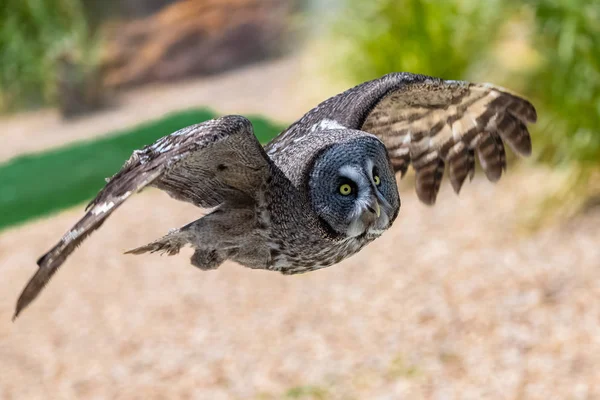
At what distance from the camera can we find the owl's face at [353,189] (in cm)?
103

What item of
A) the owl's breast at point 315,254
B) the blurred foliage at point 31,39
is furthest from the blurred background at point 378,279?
the blurred foliage at point 31,39

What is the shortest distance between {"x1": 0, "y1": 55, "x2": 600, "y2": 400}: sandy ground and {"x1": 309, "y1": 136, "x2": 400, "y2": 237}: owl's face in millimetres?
1894

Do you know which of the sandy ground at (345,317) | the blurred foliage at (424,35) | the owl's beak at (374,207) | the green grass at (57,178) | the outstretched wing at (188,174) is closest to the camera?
the outstretched wing at (188,174)

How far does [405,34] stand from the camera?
4.38 meters

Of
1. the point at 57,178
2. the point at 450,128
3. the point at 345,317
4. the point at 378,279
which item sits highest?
the point at 57,178

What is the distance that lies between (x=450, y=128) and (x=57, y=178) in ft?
7.59

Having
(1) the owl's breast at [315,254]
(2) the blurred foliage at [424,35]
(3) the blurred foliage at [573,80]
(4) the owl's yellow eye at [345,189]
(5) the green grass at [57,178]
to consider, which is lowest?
(1) the owl's breast at [315,254]

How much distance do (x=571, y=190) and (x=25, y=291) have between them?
317cm

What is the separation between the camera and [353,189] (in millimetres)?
1059

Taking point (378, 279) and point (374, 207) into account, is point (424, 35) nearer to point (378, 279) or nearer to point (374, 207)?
point (378, 279)

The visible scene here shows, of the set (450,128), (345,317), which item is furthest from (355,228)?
(345,317)

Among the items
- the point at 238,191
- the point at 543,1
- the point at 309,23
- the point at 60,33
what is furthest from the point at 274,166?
the point at 60,33

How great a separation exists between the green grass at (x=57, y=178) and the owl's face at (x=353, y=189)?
203 cm

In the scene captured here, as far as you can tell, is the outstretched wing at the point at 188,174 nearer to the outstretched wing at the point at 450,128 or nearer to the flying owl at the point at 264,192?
the flying owl at the point at 264,192
